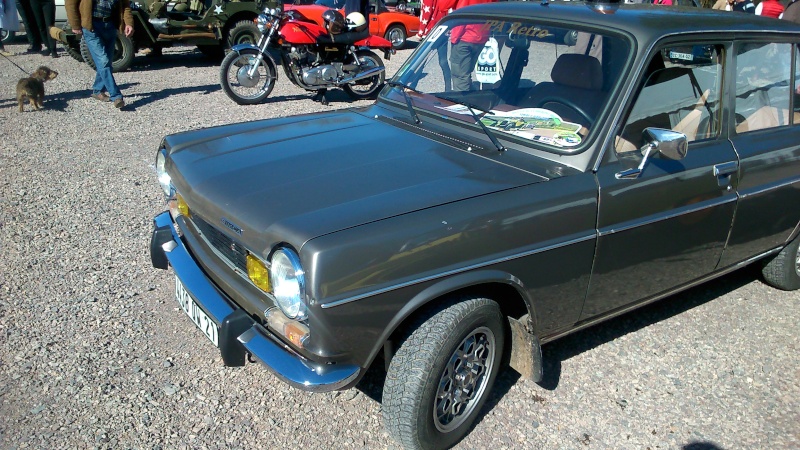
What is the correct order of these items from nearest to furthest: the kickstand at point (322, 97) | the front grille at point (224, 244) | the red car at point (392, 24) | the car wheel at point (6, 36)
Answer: the front grille at point (224, 244) → the kickstand at point (322, 97) → the car wheel at point (6, 36) → the red car at point (392, 24)

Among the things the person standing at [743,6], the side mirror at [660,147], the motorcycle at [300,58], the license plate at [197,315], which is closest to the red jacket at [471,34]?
the side mirror at [660,147]

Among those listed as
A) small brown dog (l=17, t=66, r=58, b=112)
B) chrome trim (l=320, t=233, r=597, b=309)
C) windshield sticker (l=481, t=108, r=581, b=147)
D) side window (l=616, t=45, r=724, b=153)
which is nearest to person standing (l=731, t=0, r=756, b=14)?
side window (l=616, t=45, r=724, b=153)

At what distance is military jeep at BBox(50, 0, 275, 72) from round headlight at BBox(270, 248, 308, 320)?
9.63 m

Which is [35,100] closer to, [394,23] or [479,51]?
[479,51]

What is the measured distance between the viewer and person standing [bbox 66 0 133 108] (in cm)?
791

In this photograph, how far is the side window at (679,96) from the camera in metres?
3.09

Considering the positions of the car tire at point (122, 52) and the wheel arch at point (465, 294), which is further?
the car tire at point (122, 52)

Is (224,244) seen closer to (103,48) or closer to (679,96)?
(679,96)

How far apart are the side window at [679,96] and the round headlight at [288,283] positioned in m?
1.62

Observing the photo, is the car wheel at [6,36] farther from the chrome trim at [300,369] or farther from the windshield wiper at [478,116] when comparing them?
the chrome trim at [300,369]

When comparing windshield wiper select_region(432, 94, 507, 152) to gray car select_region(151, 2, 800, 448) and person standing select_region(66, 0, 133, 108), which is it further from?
person standing select_region(66, 0, 133, 108)

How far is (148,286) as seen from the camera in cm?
404

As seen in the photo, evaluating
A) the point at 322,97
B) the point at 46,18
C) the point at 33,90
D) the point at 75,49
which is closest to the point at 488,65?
the point at 322,97

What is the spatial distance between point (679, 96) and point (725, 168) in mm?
434
